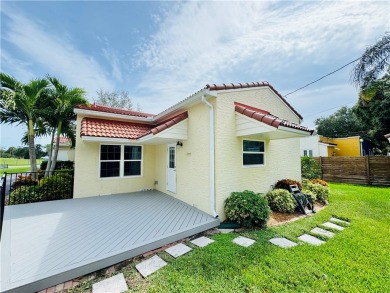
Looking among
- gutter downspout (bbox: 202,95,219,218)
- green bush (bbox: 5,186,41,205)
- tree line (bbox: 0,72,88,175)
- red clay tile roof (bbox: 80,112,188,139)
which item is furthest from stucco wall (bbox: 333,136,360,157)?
green bush (bbox: 5,186,41,205)

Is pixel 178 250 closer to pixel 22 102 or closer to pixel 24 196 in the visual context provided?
pixel 24 196

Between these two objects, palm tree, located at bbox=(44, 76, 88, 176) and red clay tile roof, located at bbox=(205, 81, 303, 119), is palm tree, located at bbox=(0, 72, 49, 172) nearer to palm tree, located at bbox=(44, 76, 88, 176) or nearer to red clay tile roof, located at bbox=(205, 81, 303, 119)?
palm tree, located at bbox=(44, 76, 88, 176)

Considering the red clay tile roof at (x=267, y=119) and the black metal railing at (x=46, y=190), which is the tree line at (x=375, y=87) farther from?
the black metal railing at (x=46, y=190)

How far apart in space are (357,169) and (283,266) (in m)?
15.1

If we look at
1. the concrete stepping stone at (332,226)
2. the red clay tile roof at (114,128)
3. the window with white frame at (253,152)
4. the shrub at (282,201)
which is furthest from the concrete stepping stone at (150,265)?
the concrete stepping stone at (332,226)

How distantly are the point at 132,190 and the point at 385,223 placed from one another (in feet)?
36.8

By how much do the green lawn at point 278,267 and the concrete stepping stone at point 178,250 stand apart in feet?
0.56

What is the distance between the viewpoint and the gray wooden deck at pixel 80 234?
3264 millimetres

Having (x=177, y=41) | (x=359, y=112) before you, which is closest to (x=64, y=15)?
(x=177, y=41)

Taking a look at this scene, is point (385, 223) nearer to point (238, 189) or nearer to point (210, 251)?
point (238, 189)

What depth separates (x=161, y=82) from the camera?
1329 centimetres

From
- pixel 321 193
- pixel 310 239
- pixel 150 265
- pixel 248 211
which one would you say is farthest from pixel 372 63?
pixel 150 265

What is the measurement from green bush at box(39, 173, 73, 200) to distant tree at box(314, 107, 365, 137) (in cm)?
4824

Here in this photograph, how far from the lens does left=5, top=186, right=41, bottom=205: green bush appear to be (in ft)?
26.0
